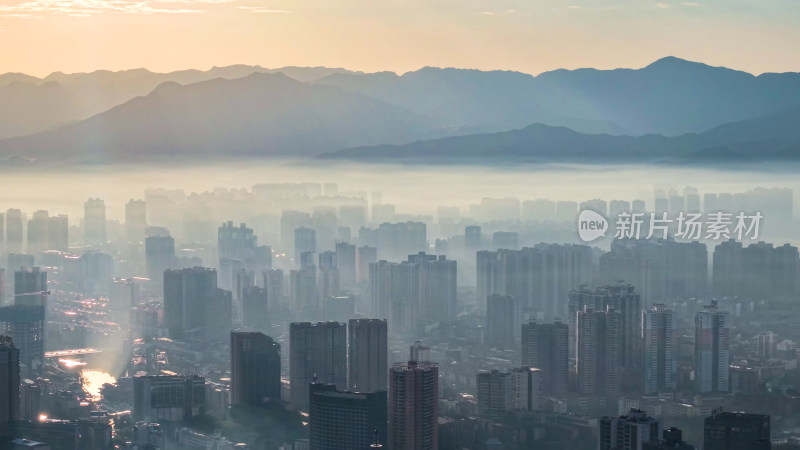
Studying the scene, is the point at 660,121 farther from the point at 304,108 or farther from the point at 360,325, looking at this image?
the point at 360,325

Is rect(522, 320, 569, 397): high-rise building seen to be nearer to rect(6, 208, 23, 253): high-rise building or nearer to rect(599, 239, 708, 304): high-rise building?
rect(599, 239, 708, 304): high-rise building

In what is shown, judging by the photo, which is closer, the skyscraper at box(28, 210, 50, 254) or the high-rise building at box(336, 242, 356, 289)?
the high-rise building at box(336, 242, 356, 289)

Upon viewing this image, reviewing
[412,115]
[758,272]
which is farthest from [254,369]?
[758,272]

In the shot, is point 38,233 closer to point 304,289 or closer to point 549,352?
point 304,289

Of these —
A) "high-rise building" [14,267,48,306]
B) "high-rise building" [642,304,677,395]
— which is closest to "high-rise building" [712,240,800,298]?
"high-rise building" [642,304,677,395]

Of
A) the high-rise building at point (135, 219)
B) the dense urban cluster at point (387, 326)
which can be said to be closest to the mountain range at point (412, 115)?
the dense urban cluster at point (387, 326)

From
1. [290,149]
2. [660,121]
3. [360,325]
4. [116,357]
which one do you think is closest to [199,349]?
[116,357]
